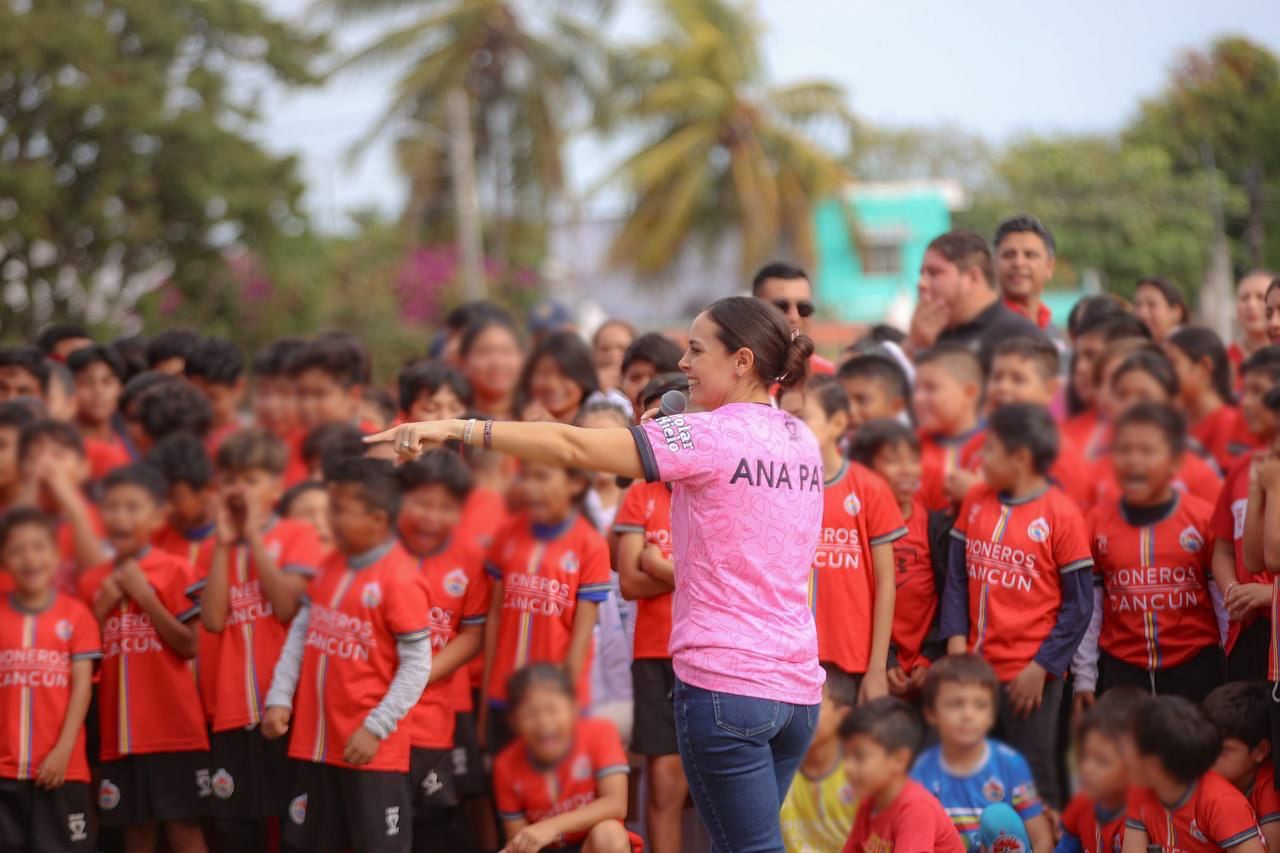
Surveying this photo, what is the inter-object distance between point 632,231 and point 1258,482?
27208mm

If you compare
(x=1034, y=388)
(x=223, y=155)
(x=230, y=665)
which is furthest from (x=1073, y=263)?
(x=230, y=665)

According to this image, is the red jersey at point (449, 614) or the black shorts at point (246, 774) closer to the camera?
the red jersey at point (449, 614)

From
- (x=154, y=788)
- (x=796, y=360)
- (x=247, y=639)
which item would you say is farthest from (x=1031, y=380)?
(x=154, y=788)

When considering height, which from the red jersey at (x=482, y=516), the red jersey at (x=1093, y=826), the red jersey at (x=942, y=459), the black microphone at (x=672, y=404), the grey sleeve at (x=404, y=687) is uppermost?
the black microphone at (x=672, y=404)

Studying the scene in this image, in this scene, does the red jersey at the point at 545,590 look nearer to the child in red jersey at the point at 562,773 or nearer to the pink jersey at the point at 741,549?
the child in red jersey at the point at 562,773

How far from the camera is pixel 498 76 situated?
28031mm

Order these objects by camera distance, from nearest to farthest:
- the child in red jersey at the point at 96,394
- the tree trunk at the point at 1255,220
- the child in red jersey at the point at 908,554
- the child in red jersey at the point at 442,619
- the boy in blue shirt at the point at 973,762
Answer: the boy in blue shirt at the point at 973,762
the child in red jersey at the point at 442,619
the child in red jersey at the point at 908,554
the child in red jersey at the point at 96,394
the tree trunk at the point at 1255,220

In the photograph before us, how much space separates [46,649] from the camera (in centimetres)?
557

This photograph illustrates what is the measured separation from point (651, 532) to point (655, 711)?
653 mm

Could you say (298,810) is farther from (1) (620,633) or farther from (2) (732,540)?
(2) (732,540)

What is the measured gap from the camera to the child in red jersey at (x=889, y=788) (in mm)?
4867

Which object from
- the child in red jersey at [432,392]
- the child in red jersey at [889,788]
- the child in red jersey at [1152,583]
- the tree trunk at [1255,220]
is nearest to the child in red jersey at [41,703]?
the child in red jersey at [432,392]

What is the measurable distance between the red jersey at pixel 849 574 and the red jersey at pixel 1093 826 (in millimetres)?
846

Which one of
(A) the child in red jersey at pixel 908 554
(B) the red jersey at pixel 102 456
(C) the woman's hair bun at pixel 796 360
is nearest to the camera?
(C) the woman's hair bun at pixel 796 360
